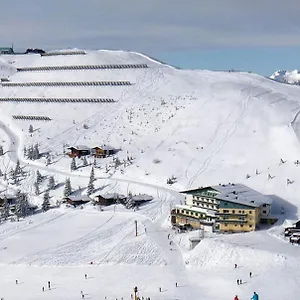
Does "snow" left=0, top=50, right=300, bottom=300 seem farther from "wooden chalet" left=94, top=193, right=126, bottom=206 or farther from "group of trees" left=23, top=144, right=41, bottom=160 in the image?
"wooden chalet" left=94, top=193, right=126, bottom=206

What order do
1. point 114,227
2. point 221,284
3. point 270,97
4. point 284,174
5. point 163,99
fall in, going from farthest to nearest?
point 163,99
point 270,97
point 284,174
point 114,227
point 221,284

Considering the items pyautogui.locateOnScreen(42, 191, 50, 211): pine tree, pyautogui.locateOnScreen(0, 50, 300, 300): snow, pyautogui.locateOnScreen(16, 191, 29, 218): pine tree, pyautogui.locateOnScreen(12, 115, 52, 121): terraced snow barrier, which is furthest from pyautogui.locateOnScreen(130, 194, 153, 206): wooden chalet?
pyautogui.locateOnScreen(12, 115, 52, 121): terraced snow barrier

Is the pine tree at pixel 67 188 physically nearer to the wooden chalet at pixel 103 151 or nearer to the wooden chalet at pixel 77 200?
the wooden chalet at pixel 77 200

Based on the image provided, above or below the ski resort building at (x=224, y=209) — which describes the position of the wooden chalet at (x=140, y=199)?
below

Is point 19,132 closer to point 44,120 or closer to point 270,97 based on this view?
point 44,120

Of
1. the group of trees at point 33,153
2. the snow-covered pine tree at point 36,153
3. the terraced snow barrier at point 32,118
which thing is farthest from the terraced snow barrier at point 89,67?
the snow-covered pine tree at point 36,153

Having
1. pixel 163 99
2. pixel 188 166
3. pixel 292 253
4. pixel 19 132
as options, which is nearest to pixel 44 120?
pixel 19 132
